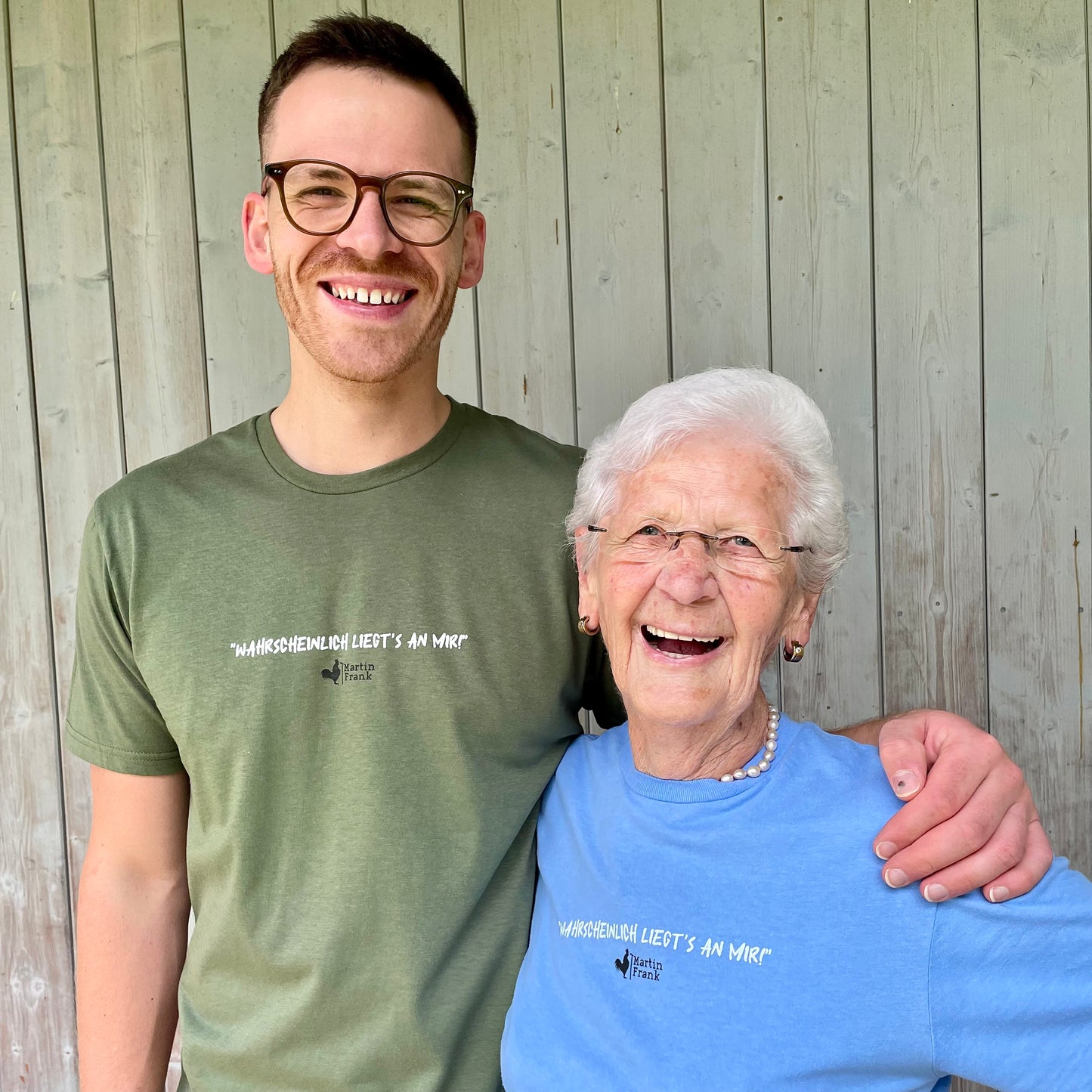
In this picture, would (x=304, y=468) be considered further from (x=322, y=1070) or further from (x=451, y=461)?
(x=322, y=1070)

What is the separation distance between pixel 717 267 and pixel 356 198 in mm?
932

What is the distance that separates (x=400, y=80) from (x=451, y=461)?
527 millimetres

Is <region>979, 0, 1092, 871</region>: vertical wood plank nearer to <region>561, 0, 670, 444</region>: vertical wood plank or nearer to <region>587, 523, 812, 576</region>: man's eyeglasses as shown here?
<region>561, 0, 670, 444</region>: vertical wood plank

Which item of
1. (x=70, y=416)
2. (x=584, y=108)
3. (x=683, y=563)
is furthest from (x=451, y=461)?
(x=70, y=416)

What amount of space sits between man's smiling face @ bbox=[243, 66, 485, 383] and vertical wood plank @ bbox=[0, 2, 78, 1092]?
1044mm

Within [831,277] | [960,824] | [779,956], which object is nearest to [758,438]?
[960,824]

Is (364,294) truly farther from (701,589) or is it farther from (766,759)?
(766,759)

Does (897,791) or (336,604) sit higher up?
(336,604)

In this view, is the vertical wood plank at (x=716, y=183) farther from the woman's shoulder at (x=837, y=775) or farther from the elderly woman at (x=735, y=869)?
the woman's shoulder at (x=837, y=775)

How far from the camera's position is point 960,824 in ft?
3.76

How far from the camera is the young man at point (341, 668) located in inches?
52.7

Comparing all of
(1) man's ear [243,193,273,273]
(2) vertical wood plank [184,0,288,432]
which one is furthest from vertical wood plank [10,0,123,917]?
(1) man's ear [243,193,273,273]

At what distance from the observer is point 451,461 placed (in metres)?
1.48

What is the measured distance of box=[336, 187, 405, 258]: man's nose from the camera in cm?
137
